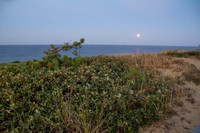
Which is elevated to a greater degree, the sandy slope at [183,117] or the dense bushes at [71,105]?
the dense bushes at [71,105]

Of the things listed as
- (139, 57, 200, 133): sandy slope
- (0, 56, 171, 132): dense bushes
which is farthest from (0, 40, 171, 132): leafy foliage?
(139, 57, 200, 133): sandy slope

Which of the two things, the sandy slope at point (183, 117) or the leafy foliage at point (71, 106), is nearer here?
the leafy foliage at point (71, 106)

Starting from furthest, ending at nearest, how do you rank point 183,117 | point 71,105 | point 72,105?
point 183,117, point 71,105, point 72,105

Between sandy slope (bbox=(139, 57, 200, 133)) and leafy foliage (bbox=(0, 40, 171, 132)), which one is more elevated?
leafy foliage (bbox=(0, 40, 171, 132))

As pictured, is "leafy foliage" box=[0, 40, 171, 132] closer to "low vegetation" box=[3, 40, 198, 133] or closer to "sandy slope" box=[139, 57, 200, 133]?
"low vegetation" box=[3, 40, 198, 133]

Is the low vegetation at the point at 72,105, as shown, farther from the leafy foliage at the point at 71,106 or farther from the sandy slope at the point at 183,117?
the sandy slope at the point at 183,117

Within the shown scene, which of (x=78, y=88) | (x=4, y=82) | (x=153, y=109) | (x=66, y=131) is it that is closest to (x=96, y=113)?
(x=66, y=131)

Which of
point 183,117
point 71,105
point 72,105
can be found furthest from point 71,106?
point 183,117

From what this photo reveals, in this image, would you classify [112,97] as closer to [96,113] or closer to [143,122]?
[96,113]

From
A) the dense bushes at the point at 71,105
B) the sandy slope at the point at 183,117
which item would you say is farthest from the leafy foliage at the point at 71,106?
the sandy slope at the point at 183,117

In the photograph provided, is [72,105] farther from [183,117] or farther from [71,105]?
[183,117]

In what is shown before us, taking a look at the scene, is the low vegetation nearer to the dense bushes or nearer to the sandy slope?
the dense bushes

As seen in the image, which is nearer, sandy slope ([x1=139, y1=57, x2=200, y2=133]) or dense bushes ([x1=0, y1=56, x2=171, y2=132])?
dense bushes ([x1=0, y1=56, x2=171, y2=132])

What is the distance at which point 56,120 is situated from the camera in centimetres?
262
